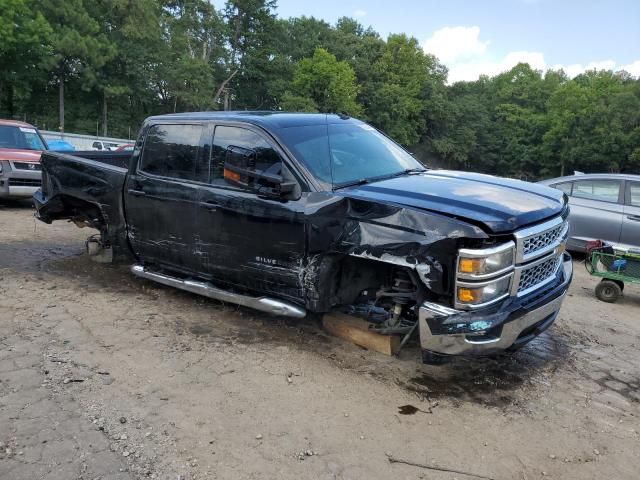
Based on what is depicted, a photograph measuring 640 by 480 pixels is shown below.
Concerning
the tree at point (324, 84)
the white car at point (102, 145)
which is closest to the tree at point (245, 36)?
the tree at point (324, 84)

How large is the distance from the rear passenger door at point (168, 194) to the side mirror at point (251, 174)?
0.61m

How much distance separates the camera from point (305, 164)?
4320 millimetres

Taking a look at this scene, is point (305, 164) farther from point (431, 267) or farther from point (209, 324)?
point (209, 324)

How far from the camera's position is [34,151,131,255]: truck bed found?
18.9 ft

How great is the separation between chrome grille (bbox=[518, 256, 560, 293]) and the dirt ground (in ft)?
2.62

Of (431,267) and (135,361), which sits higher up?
(431,267)

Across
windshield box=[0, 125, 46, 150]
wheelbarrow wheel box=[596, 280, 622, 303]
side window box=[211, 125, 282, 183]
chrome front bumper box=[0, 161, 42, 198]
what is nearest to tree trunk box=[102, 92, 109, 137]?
windshield box=[0, 125, 46, 150]

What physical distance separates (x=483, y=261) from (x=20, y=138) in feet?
37.1

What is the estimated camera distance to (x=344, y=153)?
4.68 meters

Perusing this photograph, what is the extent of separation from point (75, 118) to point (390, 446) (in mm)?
48348

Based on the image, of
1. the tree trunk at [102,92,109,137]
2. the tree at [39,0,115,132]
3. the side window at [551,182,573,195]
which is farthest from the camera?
the tree trunk at [102,92,109,137]

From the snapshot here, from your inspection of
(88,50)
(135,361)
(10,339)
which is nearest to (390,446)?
(135,361)

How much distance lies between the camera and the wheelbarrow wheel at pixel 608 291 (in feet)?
22.3

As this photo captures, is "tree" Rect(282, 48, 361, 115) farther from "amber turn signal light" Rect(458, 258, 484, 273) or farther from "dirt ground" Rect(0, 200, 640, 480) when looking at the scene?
"amber turn signal light" Rect(458, 258, 484, 273)
